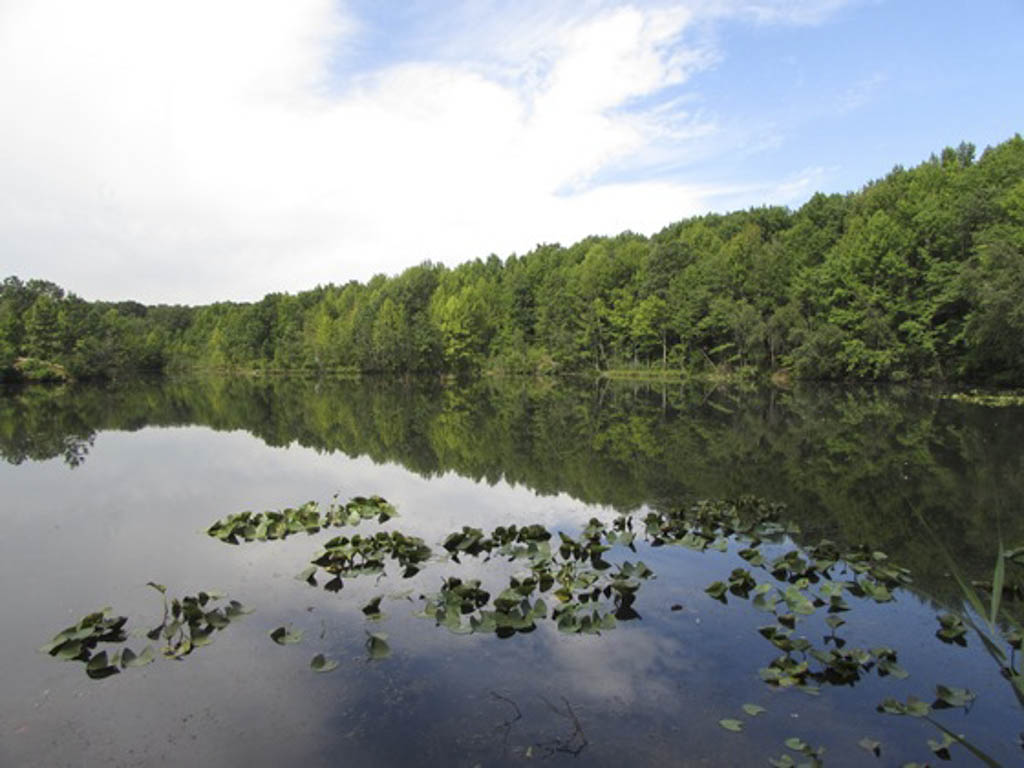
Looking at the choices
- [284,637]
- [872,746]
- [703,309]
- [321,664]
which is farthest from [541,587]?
[703,309]

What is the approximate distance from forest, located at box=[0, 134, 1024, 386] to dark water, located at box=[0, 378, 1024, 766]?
85.3 feet

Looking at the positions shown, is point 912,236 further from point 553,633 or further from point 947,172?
point 553,633

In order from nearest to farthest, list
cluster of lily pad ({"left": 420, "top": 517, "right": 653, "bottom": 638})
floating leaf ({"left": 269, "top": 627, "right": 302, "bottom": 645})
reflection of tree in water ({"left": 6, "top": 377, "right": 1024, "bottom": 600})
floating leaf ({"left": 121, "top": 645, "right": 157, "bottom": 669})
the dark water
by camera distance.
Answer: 1. the dark water
2. floating leaf ({"left": 121, "top": 645, "right": 157, "bottom": 669})
3. floating leaf ({"left": 269, "top": 627, "right": 302, "bottom": 645})
4. cluster of lily pad ({"left": 420, "top": 517, "right": 653, "bottom": 638})
5. reflection of tree in water ({"left": 6, "top": 377, "right": 1024, "bottom": 600})

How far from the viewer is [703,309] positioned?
62125mm

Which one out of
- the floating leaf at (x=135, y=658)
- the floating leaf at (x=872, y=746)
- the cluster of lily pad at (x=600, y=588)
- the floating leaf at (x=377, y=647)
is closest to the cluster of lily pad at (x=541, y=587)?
the cluster of lily pad at (x=600, y=588)

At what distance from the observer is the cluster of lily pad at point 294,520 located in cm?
1159

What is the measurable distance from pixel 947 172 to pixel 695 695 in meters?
60.2

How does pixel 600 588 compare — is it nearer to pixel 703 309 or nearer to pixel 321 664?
pixel 321 664

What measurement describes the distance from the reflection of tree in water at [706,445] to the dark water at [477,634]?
0.14 meters

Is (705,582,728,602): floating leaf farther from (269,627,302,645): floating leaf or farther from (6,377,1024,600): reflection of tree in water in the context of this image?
(269,627,302,645): floating leaf

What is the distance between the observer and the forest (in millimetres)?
42406

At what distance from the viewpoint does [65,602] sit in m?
8.62

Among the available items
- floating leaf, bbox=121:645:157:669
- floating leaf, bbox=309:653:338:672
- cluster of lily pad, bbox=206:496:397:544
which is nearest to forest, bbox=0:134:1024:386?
cluster of lily pad, bbox=206:496:397:544

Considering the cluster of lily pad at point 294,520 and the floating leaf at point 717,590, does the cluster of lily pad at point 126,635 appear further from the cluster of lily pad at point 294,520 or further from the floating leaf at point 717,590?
the floating leaf at point 717,590
